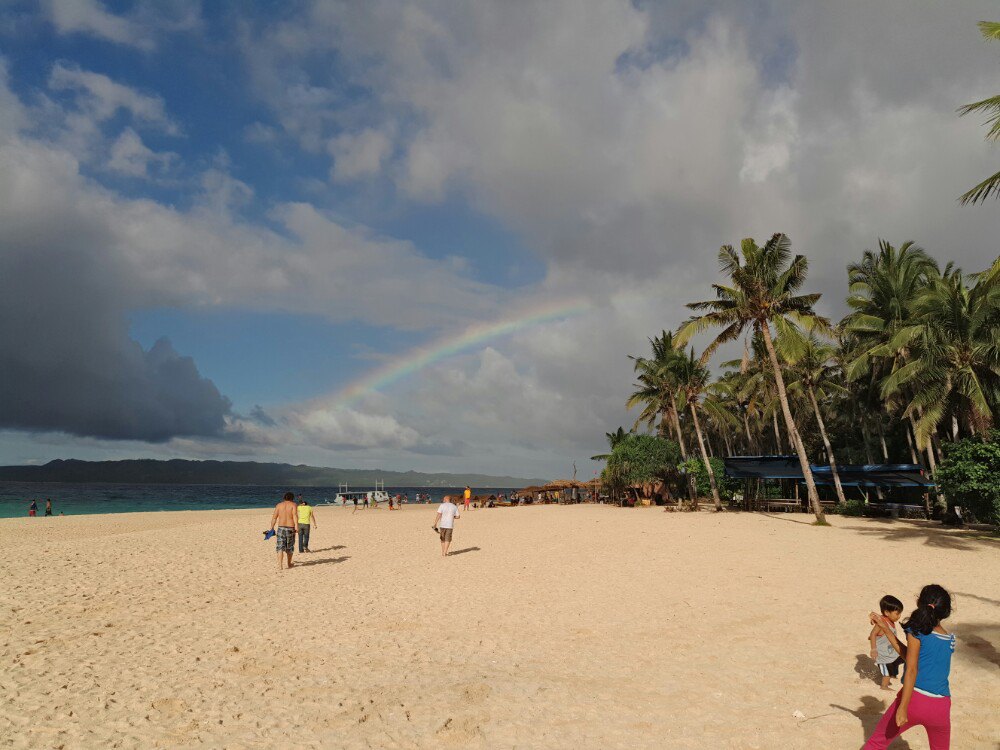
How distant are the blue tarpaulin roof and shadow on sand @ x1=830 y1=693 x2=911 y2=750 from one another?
2716 cm

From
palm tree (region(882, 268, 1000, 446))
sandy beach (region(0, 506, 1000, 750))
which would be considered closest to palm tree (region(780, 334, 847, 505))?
palm tree (region(882, 268, 1000, 446))

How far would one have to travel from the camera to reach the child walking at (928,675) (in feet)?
12.2

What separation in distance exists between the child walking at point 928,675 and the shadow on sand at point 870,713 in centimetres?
174

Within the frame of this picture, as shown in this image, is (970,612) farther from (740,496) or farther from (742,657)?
(740,496)

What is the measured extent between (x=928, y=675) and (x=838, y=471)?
3102cm

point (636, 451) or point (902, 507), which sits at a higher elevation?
point (636, 451)

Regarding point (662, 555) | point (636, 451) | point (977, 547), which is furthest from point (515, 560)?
point (636, 451)

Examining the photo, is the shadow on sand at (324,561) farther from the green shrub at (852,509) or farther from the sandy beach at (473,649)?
the green shrub at (852,509)

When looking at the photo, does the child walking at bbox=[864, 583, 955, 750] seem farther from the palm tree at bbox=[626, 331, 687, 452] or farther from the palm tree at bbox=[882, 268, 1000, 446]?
the palm tree at bbox=[626, 331, 687, 452]

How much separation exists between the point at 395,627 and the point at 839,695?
21.1ft

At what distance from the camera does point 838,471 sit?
30.0m

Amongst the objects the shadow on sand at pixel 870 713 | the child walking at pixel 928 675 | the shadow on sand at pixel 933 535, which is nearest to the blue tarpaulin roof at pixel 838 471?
the shadow on sand at pixel 933 535

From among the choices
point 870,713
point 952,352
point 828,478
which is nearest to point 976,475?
point 952,352

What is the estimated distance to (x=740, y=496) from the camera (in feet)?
119
